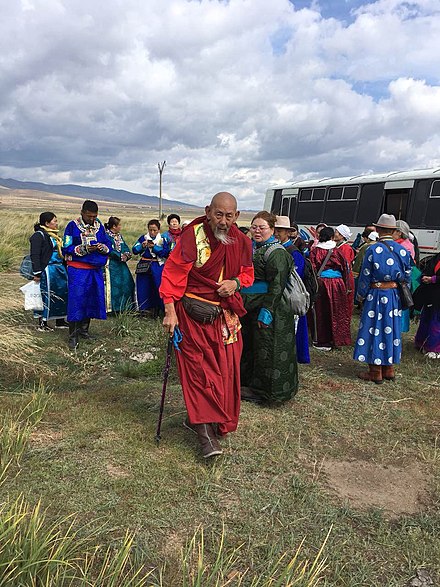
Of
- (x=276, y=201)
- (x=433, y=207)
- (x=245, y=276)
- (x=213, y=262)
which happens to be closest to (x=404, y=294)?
(x=245, y=276)

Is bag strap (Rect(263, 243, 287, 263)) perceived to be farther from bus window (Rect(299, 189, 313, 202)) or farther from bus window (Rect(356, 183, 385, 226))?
bus window (Rect(299, 189, 313, 202))

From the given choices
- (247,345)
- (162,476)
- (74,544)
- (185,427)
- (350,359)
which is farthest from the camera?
(350,359)

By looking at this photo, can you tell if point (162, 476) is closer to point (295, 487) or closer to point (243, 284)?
point (295, 487)

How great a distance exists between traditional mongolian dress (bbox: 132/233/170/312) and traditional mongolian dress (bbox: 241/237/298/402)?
3.55 meters

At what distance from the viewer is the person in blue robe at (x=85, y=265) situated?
19.2 feet

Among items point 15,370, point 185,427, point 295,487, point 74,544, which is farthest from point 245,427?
point 15,370

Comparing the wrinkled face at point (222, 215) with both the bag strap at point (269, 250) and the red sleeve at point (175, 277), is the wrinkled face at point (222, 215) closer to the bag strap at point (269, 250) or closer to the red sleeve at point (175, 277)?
the red sleeve at point (175, 277)

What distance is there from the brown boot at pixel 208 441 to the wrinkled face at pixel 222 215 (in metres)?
1.36

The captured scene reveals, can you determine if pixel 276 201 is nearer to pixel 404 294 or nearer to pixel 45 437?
pixel 404 294

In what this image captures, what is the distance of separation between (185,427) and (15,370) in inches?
81.8

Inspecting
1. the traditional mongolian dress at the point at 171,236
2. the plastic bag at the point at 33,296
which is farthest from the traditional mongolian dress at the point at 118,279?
the plastic bag at the point at 33,296

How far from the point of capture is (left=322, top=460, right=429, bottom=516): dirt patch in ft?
9.84

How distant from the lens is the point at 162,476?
309 centimetres

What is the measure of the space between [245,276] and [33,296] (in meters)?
3.85
